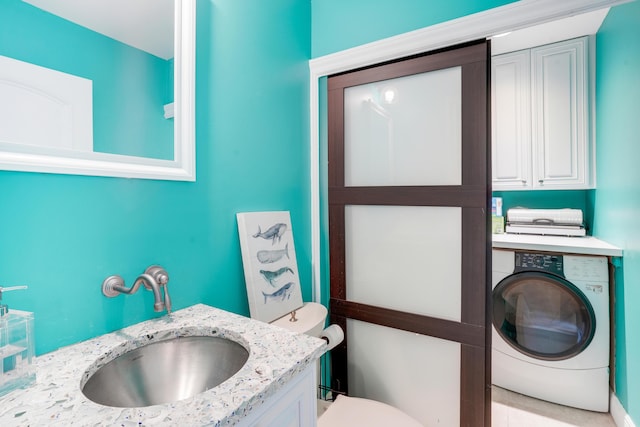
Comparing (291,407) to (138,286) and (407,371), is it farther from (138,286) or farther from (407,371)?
(407,371)

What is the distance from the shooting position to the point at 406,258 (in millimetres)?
1555

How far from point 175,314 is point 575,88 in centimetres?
296

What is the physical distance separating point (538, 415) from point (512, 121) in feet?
6.99

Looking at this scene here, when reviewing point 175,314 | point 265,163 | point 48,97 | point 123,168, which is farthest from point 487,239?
point 48,97

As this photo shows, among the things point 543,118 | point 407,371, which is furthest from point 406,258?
point 543,118

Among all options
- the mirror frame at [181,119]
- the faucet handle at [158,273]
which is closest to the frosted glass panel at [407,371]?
the faucet handle at [158,273]

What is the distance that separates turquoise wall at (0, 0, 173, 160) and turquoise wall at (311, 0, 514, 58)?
1.01 meters

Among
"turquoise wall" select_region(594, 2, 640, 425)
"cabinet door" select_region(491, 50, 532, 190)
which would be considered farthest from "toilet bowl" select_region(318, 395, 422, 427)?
"cabinet door" select_region(491, 50, 532, 190)

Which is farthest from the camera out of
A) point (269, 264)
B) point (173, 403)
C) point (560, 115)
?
point (560, 115)

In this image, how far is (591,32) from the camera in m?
2.10

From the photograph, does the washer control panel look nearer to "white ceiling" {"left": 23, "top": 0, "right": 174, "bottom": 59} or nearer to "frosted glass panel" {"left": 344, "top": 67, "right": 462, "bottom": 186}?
"frosted glass panel" {"left": 344, "top": 67, "right": 462, "bottom": 186}

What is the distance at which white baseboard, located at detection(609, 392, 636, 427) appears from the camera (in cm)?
161

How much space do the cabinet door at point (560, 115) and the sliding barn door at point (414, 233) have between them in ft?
4.52

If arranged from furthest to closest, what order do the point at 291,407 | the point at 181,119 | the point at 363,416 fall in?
the point at 363,416 < the point at 181,119 < the point at 291,407
